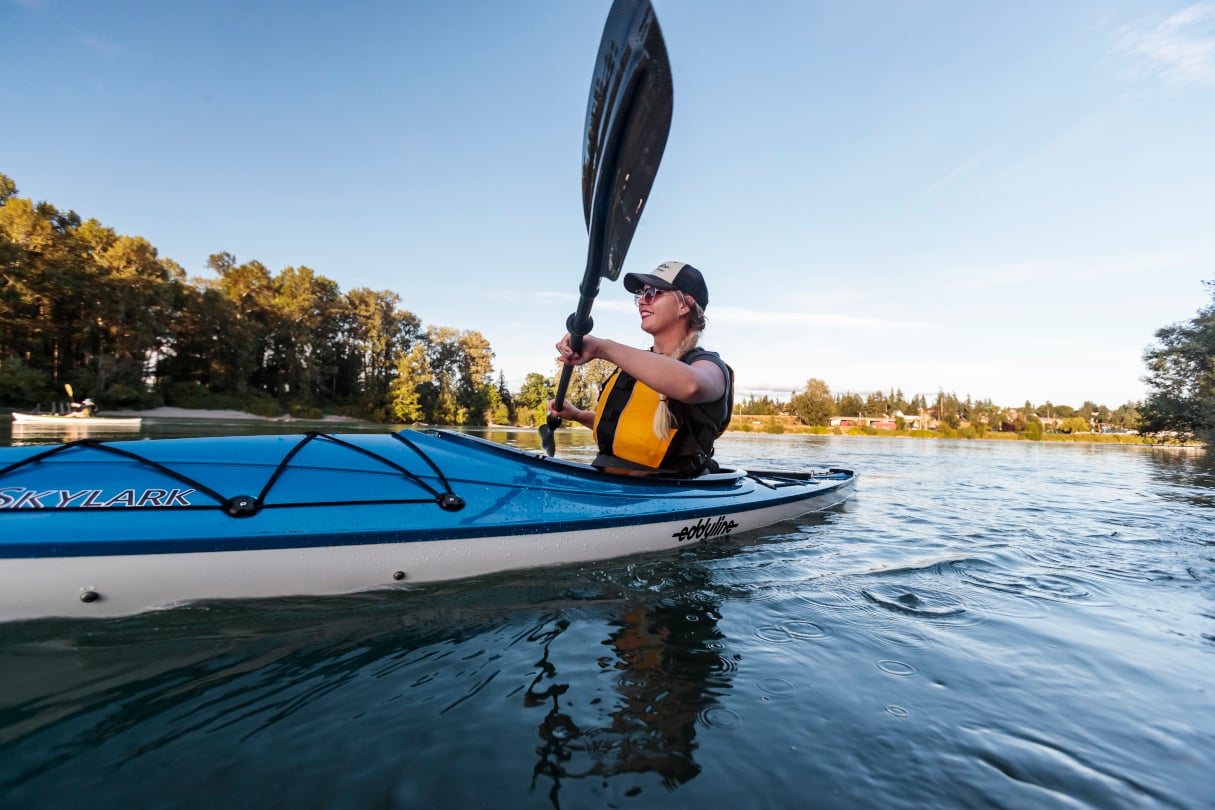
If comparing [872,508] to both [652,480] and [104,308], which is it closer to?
[652,480]

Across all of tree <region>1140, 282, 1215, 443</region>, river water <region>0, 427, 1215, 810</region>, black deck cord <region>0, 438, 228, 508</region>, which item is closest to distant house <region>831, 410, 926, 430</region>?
tree <region>1140, 282, 1215, 443</region>

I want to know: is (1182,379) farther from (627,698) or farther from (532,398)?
(532,398)

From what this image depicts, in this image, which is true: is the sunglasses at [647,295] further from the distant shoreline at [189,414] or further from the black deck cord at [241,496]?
the distant shoreline at [189,414]

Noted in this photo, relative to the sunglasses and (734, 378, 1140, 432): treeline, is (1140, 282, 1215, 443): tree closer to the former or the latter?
the sunglasses

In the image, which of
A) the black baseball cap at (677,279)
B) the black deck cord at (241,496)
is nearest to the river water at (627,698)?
the black deck cord at (241,496)

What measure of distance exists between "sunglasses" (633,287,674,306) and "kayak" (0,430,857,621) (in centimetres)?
121

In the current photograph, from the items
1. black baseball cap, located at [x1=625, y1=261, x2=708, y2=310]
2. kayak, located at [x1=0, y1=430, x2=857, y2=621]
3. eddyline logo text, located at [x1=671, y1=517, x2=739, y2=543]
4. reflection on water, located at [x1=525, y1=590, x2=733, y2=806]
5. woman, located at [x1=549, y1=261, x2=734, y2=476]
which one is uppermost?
black baseball cap, located at [x1=625, y1=261, x2=708, y2=310]

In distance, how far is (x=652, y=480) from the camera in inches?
146

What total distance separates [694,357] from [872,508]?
14.3 feet

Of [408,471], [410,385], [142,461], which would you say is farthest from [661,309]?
[410,385]

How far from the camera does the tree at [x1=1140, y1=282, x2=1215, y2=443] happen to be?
61.1 feet

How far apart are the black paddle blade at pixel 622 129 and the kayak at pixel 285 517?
139 centimetres

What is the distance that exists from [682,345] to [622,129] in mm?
1350

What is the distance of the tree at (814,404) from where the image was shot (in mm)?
69688
